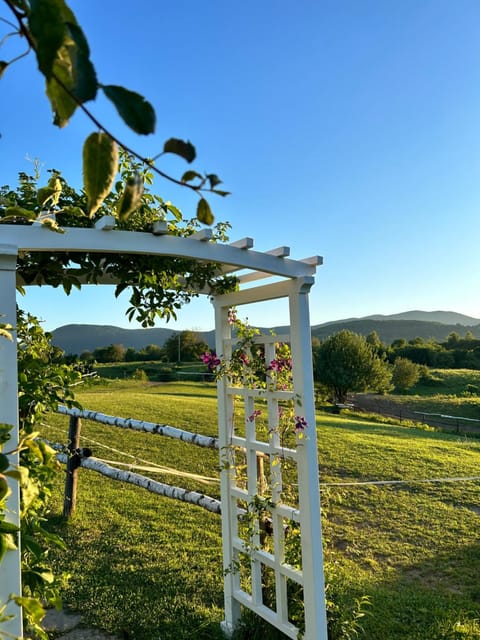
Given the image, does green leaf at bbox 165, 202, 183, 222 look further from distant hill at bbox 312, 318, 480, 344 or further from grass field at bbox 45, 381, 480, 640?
distant hill at bbox 312, 318, 480, 344

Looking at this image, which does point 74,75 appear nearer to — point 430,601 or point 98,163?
point 98,163

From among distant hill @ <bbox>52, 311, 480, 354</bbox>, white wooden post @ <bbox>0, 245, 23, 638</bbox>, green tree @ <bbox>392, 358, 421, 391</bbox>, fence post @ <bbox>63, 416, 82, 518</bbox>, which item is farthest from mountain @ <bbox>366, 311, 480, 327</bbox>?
white wooden post @ <bbox>0, 245, 23, 638</bbox>

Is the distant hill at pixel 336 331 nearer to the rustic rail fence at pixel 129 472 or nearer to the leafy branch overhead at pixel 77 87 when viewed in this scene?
the rustic rail fence at pixel 129 472

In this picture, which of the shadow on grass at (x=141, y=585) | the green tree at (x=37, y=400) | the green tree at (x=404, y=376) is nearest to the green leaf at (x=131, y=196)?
the green tree at (x=37, y=400)

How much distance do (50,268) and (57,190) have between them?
2.64 feet

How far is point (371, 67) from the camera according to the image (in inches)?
165

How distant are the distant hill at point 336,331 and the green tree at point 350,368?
1832mm

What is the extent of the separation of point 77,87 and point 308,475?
1.96 m

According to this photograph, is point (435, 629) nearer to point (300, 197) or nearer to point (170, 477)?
point (170, 477)

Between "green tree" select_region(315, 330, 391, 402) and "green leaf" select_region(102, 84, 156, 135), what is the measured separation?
23.3 meters

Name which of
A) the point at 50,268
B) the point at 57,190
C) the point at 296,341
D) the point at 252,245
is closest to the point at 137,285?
the point at 50,268

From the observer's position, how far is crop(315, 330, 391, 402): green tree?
22953 mm

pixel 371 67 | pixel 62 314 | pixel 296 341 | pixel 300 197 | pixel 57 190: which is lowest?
pixel 296 341

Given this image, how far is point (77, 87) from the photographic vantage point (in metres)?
0.24
